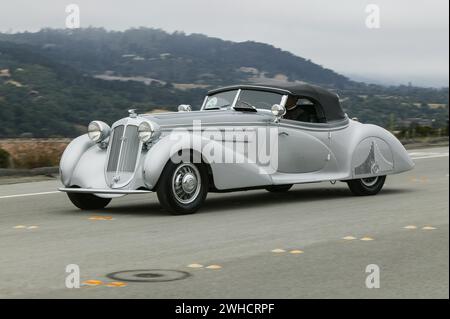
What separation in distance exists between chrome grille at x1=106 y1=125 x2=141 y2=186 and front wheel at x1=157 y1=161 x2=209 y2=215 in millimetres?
582

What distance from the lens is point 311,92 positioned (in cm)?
1488

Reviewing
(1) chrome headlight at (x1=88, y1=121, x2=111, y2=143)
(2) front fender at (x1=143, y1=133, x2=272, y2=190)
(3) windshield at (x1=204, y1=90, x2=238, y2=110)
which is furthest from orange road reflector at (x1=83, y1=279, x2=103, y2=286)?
(3) windshield at (x1=204, y1=90, x2=238, y2=110)

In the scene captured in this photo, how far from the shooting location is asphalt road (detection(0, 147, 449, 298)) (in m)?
7.96

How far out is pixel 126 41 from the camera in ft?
263

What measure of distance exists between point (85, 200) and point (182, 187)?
1661 millimetres

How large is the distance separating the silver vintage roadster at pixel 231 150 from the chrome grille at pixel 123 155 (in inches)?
0.5

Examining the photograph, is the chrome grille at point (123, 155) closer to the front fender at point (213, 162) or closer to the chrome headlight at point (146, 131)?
the chrome headlight at point (146, 131)

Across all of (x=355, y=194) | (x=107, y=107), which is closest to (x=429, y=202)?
(x=355, y=194)

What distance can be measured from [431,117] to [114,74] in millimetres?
35899

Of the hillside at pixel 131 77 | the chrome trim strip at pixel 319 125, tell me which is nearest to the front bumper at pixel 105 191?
the chrome trim strip at pixel 319 125

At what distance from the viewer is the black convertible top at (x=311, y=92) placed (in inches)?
575

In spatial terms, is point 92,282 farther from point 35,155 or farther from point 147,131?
point 35,155

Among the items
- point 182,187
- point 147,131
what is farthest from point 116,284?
point 147,131

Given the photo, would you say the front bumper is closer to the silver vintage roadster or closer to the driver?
the silver vintage roadster
